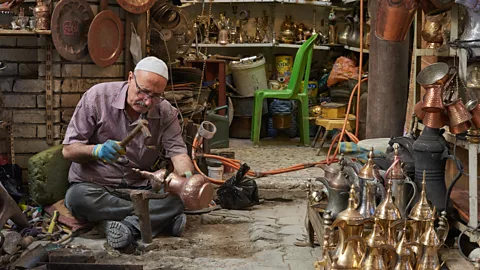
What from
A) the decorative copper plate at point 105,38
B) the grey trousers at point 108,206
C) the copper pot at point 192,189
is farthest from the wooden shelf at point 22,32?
the copper pot at point 192,189

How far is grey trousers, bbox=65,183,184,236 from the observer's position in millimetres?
4754

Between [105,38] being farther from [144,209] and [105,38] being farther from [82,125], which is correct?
[144,209]

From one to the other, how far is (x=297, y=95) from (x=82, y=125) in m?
4.19

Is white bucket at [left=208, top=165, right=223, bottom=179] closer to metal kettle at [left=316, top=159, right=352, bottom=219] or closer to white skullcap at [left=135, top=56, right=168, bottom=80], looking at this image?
white skullcap at [left=135, top=56, right=168, bottom=80]

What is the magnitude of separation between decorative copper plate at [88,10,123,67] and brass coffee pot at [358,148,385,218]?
8.48 ft

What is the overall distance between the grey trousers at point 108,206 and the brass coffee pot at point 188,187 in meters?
0.47

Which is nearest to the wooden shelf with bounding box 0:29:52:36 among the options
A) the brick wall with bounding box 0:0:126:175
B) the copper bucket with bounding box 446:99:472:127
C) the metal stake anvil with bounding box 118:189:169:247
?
the brick wall with bounding box 0:0:126:175

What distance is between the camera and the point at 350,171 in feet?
13.9

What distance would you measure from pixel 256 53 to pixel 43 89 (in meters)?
4.88

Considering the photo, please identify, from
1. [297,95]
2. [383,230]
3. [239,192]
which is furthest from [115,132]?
[297,95]

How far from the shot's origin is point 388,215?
11.4ft

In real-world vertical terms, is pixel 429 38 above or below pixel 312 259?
above

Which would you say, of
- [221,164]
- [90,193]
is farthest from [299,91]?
[90,193]

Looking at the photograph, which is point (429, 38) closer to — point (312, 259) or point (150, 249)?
point (312, 259)
